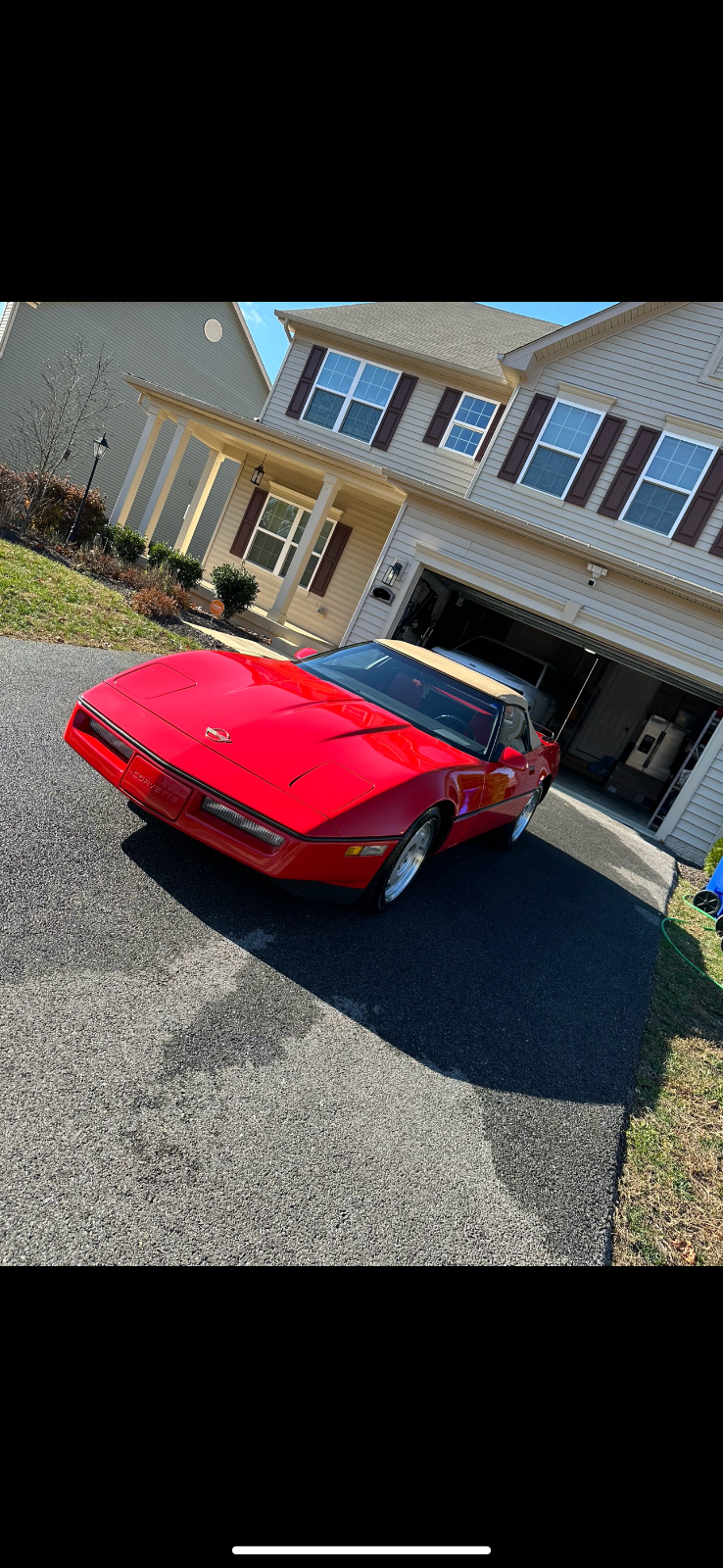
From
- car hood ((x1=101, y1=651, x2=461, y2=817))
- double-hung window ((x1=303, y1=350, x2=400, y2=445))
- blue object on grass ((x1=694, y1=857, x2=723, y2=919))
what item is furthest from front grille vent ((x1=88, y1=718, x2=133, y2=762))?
double-hung window ((x1=303, y1=350, x2=400, y2=445))

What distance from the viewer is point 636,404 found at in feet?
41.4

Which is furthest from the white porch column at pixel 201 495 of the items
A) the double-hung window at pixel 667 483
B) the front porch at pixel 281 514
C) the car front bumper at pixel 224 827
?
the car front bumper at pixel 224 827

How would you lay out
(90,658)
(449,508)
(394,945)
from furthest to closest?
(449,508) < (90,658) < (394,945)

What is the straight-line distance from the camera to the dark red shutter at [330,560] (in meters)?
16.5

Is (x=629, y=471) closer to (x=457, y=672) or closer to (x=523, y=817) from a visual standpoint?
(x=523, y=817)

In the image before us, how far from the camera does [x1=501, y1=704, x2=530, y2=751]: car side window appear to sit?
223 inches

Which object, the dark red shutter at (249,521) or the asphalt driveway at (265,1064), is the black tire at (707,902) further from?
the dark red shutter at (249,521)

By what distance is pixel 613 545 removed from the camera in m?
12.6

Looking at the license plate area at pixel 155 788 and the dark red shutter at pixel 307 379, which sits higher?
the dark red shutter at pixel 307 379

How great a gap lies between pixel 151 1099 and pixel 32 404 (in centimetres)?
2060

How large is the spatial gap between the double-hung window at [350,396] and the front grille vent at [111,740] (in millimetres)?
13257
